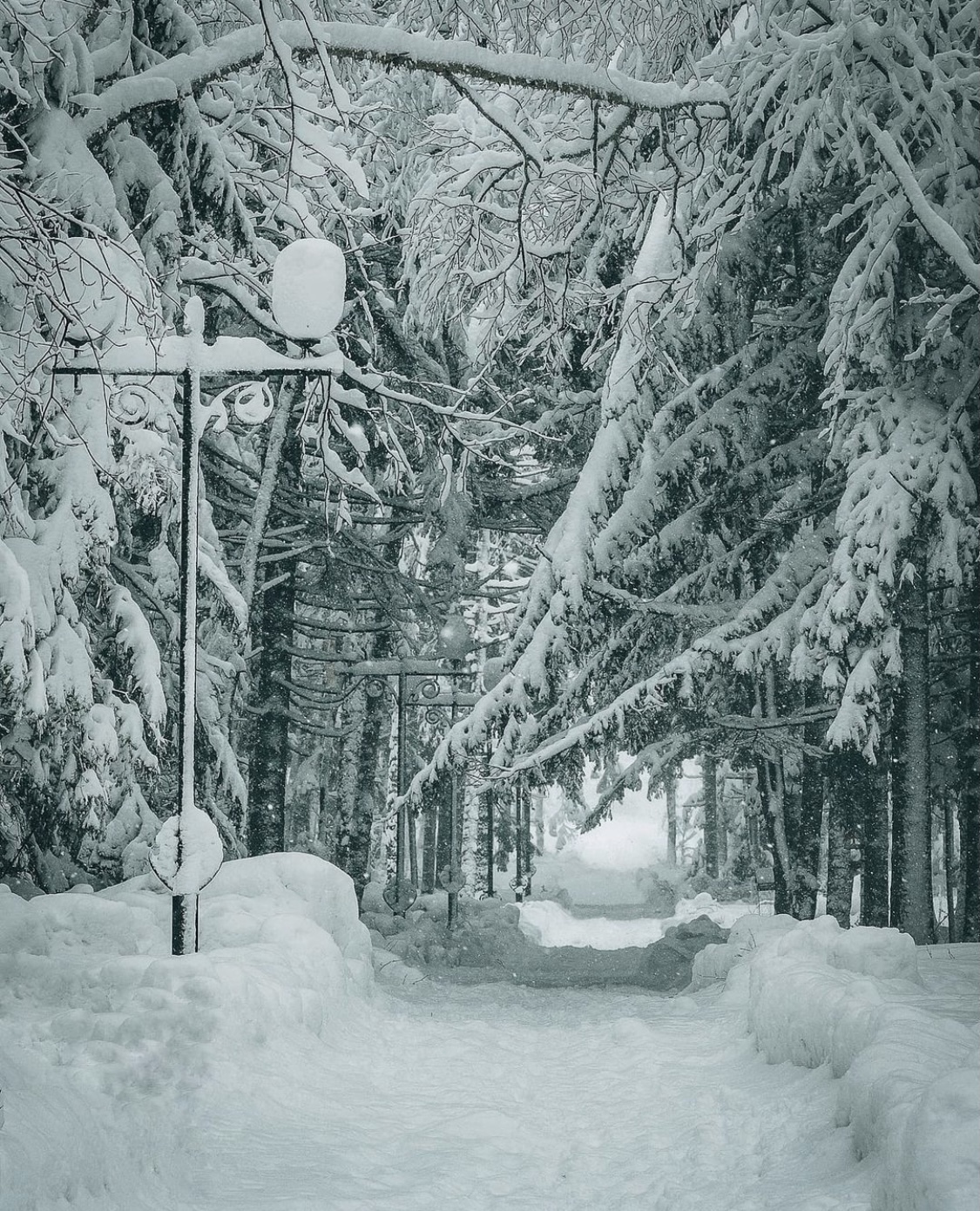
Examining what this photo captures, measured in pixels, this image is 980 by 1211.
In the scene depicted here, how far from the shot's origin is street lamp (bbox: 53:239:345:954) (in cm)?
568

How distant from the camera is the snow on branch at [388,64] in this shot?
18.6 ft

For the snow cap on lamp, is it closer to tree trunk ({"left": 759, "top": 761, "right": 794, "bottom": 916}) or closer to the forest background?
the forest background

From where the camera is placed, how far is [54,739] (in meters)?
6.83

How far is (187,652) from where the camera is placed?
19.2 feet

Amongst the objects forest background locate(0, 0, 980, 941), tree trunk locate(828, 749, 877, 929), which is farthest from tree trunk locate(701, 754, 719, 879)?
tree trunk locate(828, 749, 877, 929)

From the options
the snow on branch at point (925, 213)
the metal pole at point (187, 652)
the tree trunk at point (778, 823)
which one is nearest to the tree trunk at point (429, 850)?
the tree trunk at point (778, 823)

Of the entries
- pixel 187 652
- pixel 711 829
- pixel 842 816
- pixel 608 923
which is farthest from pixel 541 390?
pixel 711 829

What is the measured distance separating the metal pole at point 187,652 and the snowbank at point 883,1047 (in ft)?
10.8

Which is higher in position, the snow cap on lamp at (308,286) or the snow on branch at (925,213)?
the snow on branch at (925,213)

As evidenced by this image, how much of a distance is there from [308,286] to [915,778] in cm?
792

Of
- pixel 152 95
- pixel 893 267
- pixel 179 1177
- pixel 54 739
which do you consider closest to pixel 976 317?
pixel 893 267

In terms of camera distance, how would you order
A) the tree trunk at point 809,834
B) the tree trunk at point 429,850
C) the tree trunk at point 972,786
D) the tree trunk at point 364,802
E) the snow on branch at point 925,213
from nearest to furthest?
the snow on branch at point 925,213, the tree trunk at point 809,834, the tree trunk at point 972,786, the tree trunk at point 364,802, the tree trunk at point 429,850

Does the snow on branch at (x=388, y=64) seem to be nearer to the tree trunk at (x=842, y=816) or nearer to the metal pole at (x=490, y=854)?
the tree trunk at (x=842, y=816)

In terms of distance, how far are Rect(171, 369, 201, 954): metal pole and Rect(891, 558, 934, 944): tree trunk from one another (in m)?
7.32
